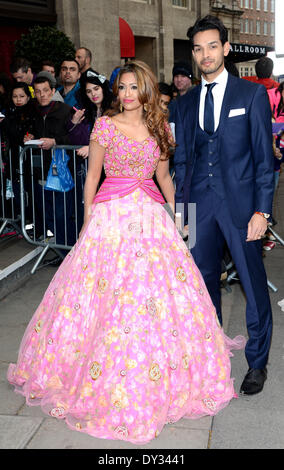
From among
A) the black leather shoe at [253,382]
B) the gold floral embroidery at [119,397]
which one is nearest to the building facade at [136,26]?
the black leather shoe at [253,382]

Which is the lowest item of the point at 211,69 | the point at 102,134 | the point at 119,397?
the point at 119,397

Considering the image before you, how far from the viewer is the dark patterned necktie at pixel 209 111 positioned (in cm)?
338

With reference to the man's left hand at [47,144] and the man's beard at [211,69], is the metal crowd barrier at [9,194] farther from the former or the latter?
the man's beard at [211,69]

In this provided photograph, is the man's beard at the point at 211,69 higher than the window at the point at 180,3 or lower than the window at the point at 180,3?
lower

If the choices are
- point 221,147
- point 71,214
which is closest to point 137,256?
point 221,147

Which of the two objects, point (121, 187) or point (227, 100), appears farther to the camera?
point (121, 187)

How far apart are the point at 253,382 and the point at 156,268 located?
39.0 inches

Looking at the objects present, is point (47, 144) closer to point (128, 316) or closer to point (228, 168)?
point (228, 168)

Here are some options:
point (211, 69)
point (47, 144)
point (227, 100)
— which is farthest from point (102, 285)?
point (47, 144)

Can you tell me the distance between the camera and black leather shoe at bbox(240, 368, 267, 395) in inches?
140

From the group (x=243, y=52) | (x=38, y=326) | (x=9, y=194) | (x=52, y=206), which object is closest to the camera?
(x=38, y=326)

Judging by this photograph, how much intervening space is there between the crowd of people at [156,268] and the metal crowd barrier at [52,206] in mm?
2626

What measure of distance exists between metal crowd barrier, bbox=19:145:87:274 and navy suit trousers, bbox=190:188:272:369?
9.22ft

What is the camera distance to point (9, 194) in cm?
714
